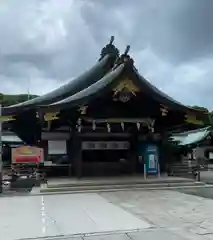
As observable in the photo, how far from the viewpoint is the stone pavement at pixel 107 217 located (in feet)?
19.2

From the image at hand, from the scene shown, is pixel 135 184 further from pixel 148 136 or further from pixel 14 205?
pixel 14 205

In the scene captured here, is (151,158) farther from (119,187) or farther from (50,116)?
(50,116)

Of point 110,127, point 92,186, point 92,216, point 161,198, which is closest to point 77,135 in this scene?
point 110,127

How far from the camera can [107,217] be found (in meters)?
7.32

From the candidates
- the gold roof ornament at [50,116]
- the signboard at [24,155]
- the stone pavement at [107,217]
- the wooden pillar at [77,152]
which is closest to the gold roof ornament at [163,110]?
the wooden pillar at [77,152]

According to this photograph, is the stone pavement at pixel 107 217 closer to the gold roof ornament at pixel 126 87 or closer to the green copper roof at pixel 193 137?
the gold roof ornament at pixel 126 87

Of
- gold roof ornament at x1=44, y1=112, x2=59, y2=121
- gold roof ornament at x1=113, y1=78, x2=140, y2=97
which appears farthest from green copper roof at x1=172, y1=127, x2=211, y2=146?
gold roof ornament at x1=44, y1=112, x2=59, y2=121

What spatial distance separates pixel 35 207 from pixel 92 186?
13.4ft

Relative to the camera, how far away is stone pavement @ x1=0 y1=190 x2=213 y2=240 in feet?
19.2

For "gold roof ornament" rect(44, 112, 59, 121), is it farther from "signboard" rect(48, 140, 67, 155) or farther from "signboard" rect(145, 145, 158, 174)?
"signboard" rect(145, 145, 158, 174)

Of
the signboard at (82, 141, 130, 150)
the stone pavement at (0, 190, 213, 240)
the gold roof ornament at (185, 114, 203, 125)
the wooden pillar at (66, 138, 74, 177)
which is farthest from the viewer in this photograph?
the wooden pillar at (66, 138, 74, 177)

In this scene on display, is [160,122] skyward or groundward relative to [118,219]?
skyward

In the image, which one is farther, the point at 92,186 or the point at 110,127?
the point at 110,127

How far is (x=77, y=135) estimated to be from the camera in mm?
15273
